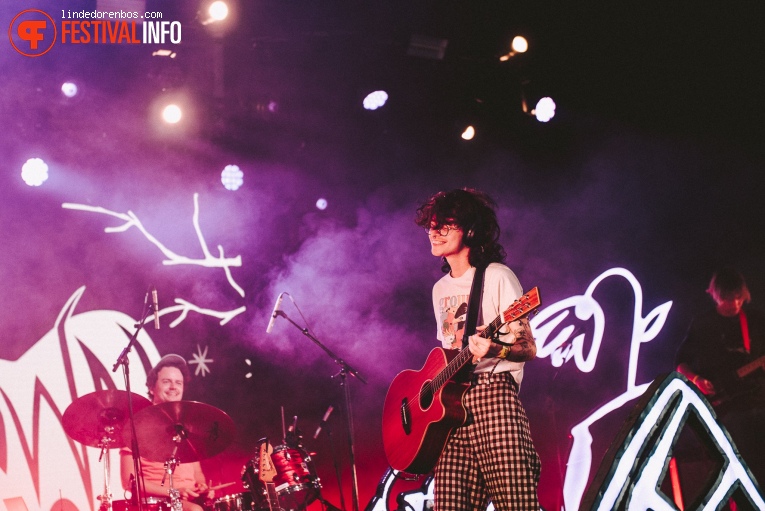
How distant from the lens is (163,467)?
5586mm

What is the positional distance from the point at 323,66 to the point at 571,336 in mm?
3997

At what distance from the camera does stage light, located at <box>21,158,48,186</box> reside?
639 centimetres

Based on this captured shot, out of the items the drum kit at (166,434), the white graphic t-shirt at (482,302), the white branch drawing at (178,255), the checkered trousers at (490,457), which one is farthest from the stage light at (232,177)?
the checkered trousers at (490,457)

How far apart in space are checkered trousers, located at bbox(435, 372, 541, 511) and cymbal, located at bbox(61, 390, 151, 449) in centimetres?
262

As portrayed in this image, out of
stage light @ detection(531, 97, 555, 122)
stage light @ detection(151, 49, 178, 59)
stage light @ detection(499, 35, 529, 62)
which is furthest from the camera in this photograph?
stage light @ detection(531, 97, 555, 122)

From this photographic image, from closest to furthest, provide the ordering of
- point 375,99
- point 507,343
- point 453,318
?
1. point 507,343
2. point 453,318
3. point 375,99

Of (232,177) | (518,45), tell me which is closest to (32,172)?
(232,177)

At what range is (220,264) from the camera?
6746 mm

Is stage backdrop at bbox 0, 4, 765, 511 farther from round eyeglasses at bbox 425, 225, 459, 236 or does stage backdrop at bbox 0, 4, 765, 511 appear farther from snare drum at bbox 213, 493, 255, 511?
→ round eyeglasses at bbox 425, 225, 459, 236

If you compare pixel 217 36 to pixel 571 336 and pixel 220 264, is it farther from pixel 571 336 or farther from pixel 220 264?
pixel 571 336

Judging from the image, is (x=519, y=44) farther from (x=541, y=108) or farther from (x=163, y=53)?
(x=163, y=53)

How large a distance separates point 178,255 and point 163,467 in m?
2.08

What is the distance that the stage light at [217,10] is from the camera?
20.9 ft

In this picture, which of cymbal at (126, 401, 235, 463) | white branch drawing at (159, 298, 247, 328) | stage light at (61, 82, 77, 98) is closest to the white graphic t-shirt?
cymbal at (126, 401, 235, 463)
